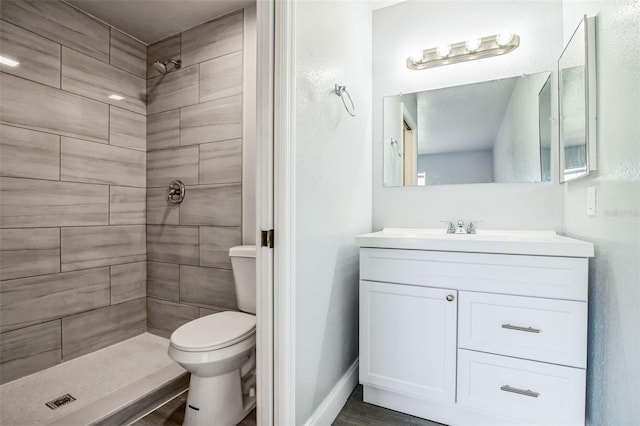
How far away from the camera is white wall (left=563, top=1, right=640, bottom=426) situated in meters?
0.92

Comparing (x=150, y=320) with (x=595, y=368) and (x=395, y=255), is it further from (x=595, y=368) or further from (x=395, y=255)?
(x=595, y=368)

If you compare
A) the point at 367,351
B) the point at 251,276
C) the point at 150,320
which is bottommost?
the point at 150,320

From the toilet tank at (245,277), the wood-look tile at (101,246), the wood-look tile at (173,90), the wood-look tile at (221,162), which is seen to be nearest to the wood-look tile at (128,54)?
the wood-look tile at (173,90)

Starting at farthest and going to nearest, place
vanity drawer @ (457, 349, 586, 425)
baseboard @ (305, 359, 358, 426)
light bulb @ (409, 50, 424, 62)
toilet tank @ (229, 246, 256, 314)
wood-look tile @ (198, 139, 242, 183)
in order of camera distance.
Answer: wood-look tile @ (198, 139, 242, 183), light bulb @ (409, 50, 424, 62), toilet tank @ (229, 246, 256, 314), baseboard @ (305, 359, 358, 426), vanity drawer @ (457, 349, 586, 425)

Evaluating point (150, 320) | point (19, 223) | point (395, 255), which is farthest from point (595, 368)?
point (19, 223)

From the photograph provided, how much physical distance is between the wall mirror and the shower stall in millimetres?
1786

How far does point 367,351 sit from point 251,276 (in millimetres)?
801

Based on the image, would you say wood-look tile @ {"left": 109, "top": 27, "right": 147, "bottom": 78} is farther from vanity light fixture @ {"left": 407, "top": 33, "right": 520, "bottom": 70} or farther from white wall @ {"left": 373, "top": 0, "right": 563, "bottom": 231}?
vanity light fixture @ {"left": 407, "top": 33, "right": 520, "bottom": 70}

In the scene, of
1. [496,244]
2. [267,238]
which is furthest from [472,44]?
[267,238]

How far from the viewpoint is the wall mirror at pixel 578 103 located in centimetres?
126

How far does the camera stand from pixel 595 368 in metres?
1.25

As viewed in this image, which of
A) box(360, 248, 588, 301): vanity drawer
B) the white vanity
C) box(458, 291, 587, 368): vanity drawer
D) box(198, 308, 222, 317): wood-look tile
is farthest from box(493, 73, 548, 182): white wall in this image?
box(198, 308, 222, 317): wood-look tile

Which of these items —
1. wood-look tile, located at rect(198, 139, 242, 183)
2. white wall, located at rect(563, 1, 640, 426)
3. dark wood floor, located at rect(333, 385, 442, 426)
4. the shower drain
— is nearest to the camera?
white wall, located at rect(563, 1, 640, 426)

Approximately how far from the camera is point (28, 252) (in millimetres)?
1931
